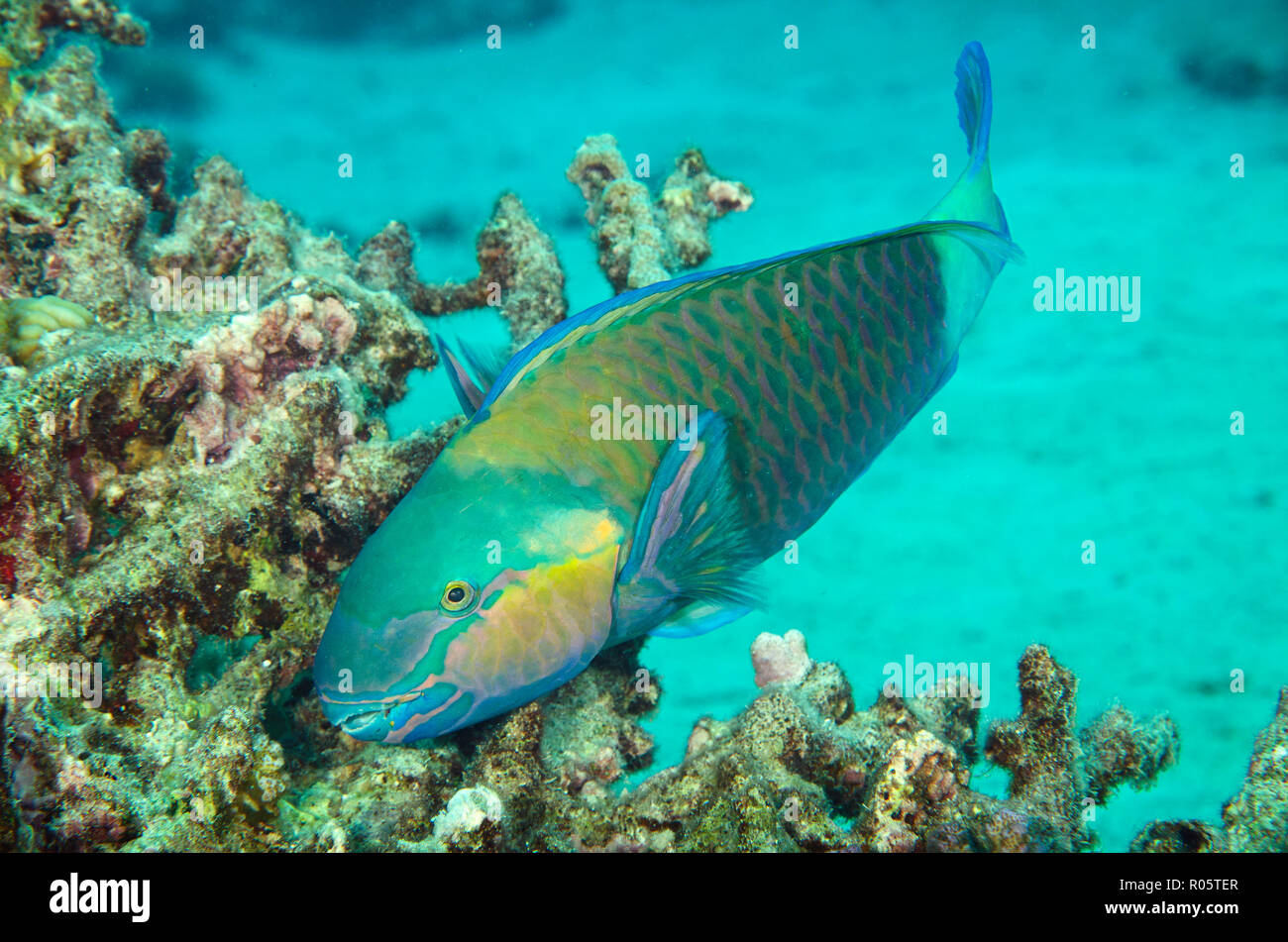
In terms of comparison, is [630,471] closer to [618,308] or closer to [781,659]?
[618,308]

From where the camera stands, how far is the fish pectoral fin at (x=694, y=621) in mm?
2746

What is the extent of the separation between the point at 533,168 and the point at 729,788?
1208cm

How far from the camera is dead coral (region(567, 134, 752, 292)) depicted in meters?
4.73

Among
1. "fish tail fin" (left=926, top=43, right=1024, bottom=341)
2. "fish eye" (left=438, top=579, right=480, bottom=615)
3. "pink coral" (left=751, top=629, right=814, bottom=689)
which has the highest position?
"fish tail fin" (left=926, top=43, right=1024, bottom=341)

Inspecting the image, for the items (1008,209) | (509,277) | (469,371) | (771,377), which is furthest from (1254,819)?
(1008,209)

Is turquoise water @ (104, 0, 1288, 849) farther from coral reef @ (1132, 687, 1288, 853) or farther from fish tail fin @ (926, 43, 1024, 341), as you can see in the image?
coral reef @ (1132, 687, 1288, 853)

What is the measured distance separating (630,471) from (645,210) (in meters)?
3.19

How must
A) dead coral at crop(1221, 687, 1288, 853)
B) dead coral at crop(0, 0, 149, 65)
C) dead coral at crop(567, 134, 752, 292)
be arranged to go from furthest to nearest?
dead coral at crop(0, 0, 149, 65)
dead coral at crop(567, 134, 752, 292)
dead coral at crop(1221, 687, 1288, 853)

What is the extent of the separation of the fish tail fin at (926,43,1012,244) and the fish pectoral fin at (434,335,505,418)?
2.44 m

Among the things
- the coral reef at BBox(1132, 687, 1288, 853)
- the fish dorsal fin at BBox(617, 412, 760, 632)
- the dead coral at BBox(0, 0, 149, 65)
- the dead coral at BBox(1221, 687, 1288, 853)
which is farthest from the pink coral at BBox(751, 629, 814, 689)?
the dead coral at BBox(0, 0, 149, 65)

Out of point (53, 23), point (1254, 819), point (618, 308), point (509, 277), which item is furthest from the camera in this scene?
point (53, 23)

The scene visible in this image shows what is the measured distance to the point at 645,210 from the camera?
16.0ft

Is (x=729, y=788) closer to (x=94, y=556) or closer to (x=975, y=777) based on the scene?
(x=975, y=777)
